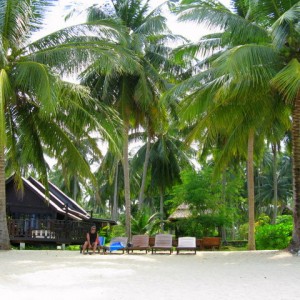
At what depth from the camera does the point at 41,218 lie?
2650cm

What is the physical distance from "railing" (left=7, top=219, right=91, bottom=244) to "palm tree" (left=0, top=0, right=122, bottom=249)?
510 cm

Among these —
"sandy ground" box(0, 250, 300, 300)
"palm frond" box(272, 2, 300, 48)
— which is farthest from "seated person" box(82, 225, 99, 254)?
"palm frond" box(272, 2, 300, 48)

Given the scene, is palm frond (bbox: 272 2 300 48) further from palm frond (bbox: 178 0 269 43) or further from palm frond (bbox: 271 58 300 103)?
palm frond (bbox: 178 0 269 43)

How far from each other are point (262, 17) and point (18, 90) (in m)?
8.66

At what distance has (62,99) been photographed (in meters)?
16.6

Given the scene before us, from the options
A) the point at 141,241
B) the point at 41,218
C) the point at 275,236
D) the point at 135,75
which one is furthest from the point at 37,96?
the point at 41,218

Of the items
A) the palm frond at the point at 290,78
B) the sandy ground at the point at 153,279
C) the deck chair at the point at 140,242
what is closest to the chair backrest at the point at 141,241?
the deck chair at the point at 140,242

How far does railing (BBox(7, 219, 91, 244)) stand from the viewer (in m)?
22.9

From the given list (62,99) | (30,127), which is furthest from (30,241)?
(62,99)

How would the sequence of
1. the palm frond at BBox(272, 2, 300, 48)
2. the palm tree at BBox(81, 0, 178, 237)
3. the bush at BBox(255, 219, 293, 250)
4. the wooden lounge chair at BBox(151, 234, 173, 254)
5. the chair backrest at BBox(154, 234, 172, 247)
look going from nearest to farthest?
the palm frond at BBox(272, 2, 300, 48) → the wooden lounge chair at BBox(151, 234, 173, 254) → the chair backrest at BBox(154, 234, 172, 247) → the bush at BBox(255, 219, 293, 250) → the palm tree at BBox(81, 0, 178, 237)

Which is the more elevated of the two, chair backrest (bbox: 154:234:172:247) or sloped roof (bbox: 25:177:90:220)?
sloped roof (bbox: 25:177:90:220)

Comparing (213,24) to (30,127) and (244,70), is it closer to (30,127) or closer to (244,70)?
(244,70)

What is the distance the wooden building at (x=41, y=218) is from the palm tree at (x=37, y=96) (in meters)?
3.36

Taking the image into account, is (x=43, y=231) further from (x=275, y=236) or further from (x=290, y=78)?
(x=290, y=78)
